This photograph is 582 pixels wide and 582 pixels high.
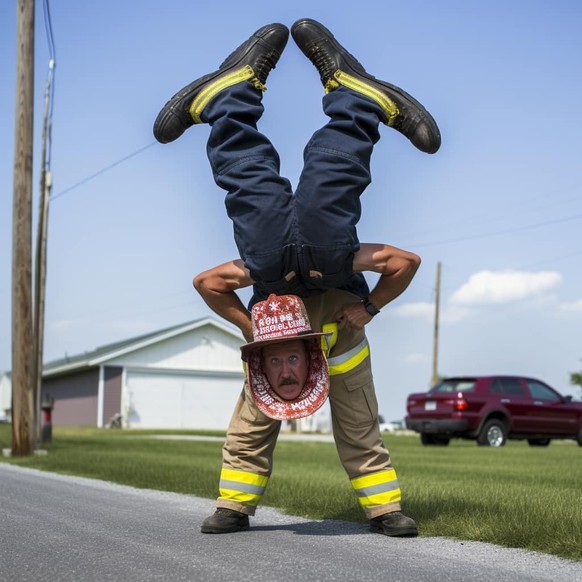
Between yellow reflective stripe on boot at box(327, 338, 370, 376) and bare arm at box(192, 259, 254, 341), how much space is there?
1.52ft

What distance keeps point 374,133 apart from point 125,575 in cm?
237

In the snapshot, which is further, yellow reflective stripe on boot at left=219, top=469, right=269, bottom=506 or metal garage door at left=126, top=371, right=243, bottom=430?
metal garage door at left=126, top=371, right=243, bottom=430

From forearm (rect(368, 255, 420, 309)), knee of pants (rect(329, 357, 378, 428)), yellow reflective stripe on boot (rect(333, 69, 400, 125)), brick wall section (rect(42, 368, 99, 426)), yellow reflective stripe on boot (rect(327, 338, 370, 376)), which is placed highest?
yellow reflective stripe on boot (rect(333, 69, 400, 125))

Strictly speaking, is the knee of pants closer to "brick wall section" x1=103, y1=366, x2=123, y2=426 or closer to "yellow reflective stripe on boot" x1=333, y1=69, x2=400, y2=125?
"yellow reflective stripe on boot" x1=333, y1=69, x2=400, y2=125

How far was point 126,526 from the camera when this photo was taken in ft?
17.1

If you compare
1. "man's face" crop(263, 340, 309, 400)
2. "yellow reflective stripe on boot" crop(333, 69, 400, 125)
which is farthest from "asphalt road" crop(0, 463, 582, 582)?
"yellow reflective stripe on boot" crop(333, 69, 400, 125)

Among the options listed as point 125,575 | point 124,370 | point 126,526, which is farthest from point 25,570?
point 124,370

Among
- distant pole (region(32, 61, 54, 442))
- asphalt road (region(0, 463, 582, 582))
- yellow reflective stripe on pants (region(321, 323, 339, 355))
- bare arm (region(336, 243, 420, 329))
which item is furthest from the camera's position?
distant pole (region(32, 61, 54, 442))

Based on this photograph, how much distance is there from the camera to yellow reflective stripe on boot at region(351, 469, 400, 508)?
4887mm

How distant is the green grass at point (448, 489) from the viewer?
4.80m

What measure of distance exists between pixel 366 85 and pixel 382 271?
36.6 inches

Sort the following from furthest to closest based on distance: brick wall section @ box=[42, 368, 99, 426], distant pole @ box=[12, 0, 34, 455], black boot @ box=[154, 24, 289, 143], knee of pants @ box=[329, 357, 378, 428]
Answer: brick wall section @ box=[42, 368, 99, 426] < distant pole @ box=[12, 0, 34, 455] < knee of pants @ box=[329, 357, 378, 428] < black boot @ box=[154, 24, 289, 143]

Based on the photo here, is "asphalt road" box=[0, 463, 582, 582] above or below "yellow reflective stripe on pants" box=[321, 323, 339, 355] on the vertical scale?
below

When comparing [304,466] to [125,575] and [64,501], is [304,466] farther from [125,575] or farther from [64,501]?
[125,575]
